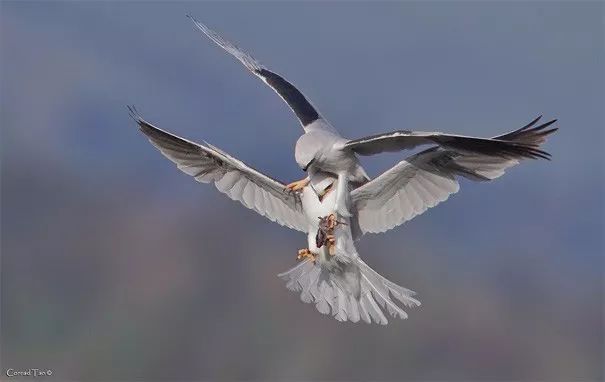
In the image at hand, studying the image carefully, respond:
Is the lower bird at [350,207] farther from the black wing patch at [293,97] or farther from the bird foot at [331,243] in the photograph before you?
the black wing patch at [293,97]

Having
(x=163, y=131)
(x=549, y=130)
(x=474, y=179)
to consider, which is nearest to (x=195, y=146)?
(x=163, y=131)

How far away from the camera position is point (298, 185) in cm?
631

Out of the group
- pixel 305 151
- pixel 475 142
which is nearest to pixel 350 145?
pixel 305 151

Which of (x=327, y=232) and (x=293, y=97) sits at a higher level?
(x=293, y=97)

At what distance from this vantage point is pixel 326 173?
6.07 meters

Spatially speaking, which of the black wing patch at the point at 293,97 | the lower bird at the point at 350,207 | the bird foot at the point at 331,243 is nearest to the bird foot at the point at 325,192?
the lower bird at the point at 350,207

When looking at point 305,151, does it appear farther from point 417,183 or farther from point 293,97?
point 293,97

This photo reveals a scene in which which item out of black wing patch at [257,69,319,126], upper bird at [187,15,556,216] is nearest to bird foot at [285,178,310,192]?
upper bird at [187,15,556,216]

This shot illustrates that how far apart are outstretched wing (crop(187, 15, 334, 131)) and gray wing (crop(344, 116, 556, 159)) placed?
84 cm

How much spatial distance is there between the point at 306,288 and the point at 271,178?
2.49ft

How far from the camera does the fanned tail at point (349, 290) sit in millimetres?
6211

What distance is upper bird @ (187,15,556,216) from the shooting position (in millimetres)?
5551

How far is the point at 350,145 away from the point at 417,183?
590 millimetres

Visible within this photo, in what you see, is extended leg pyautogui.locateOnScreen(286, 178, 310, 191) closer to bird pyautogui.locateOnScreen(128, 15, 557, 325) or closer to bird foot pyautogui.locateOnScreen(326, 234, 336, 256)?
bird pyautogui.locateOnScreen(128, 15, 557, 325)
